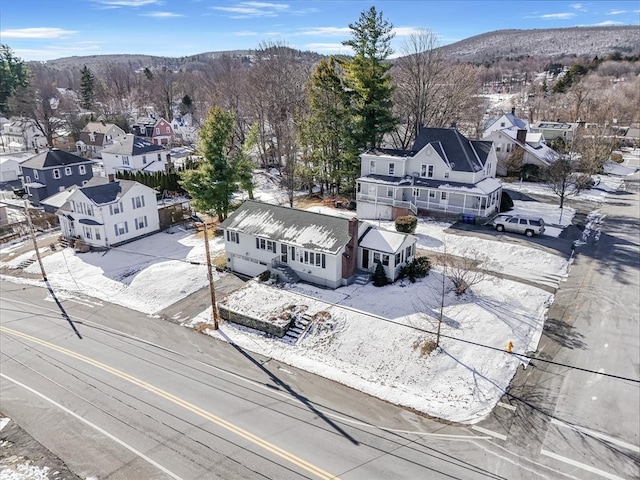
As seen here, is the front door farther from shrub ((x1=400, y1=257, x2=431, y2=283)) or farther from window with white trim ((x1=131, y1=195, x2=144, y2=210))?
window with white trim ((x1=131, y1=195, x2=144, y2=210))

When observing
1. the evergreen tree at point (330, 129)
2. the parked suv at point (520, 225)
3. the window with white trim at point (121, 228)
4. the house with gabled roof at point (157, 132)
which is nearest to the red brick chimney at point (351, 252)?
the parked suv at point (520, 225)

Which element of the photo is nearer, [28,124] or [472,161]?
[472,161]

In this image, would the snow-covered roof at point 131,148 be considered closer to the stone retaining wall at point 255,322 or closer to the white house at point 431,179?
the white house at point 431,179

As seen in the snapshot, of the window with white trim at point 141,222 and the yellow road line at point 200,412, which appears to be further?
the window with white trim at point 141,222

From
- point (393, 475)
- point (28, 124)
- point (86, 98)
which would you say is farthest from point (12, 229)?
point (86, 98)

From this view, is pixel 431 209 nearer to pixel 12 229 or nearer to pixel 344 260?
pixel 344 260

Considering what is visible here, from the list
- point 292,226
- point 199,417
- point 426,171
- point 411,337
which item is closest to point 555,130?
point 426,171
